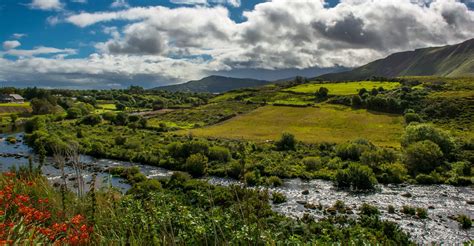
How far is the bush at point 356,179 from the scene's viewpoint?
142 feet

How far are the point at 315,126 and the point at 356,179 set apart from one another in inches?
1890

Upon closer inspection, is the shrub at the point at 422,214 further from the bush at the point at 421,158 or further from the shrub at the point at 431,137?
the shrub at the point at 431,137

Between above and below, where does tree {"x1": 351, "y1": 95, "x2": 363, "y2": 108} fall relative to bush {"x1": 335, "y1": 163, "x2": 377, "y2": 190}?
above

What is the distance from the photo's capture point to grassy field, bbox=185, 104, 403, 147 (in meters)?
77.7

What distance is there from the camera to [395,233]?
2566cm

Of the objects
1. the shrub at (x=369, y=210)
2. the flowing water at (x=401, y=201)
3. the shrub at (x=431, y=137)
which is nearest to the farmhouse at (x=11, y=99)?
the flowing water at (x=401, y=201)

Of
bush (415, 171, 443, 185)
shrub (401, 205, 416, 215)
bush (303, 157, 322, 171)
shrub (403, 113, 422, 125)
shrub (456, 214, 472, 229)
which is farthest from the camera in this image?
shrub (403, 113, 422, 125)

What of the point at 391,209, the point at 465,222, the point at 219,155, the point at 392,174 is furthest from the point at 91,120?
the point at 465,222

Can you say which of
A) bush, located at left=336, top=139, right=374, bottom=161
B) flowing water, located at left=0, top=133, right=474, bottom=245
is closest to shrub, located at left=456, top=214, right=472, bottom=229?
flowing water, located at left=0, top=133, right=474, bottom=245

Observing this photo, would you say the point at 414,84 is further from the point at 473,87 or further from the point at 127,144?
the point at 127,144

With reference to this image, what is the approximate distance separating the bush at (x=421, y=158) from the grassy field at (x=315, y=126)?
15195 millimetres

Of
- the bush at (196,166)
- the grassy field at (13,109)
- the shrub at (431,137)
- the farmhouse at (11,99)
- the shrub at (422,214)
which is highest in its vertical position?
the farmhouse at (11,99)

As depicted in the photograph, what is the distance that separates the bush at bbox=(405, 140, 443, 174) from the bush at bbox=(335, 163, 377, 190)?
10.6 metres

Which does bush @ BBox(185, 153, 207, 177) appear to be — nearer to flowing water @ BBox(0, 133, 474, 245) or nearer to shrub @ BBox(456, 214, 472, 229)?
flowing water @ BBox(0, 133, 474, 245)
